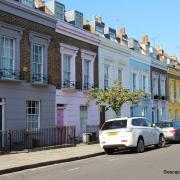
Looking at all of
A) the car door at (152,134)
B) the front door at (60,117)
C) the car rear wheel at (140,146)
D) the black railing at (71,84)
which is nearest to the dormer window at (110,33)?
the black railing at (71,84)

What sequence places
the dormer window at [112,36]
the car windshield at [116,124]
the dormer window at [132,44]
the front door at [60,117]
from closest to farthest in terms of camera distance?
1. the car windshield at [116,124]
2. the front door at [60,117]
3. the dormer window at [112,36]
4. the dormer window at [132,44]

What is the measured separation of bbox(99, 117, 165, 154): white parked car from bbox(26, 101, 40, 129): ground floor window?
16.5ft

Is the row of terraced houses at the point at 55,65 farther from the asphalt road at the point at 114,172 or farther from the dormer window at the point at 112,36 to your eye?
the asphalt road at the point at 114,172

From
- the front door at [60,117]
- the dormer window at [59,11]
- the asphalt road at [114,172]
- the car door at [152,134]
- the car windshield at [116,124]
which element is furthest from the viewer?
the dormer window at [59,11]

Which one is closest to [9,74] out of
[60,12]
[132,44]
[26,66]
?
[26,66]

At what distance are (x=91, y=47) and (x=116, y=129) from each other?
1140cm

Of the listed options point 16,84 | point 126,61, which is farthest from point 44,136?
point 126,61

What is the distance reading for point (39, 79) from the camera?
23.4m

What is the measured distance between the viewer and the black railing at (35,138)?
1991 cm

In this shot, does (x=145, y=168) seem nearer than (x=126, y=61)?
Yes

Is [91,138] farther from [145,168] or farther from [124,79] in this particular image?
[145,168]

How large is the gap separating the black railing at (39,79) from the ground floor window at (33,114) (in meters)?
1.19

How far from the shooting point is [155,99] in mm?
40438

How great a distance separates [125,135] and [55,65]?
27.1 ft
